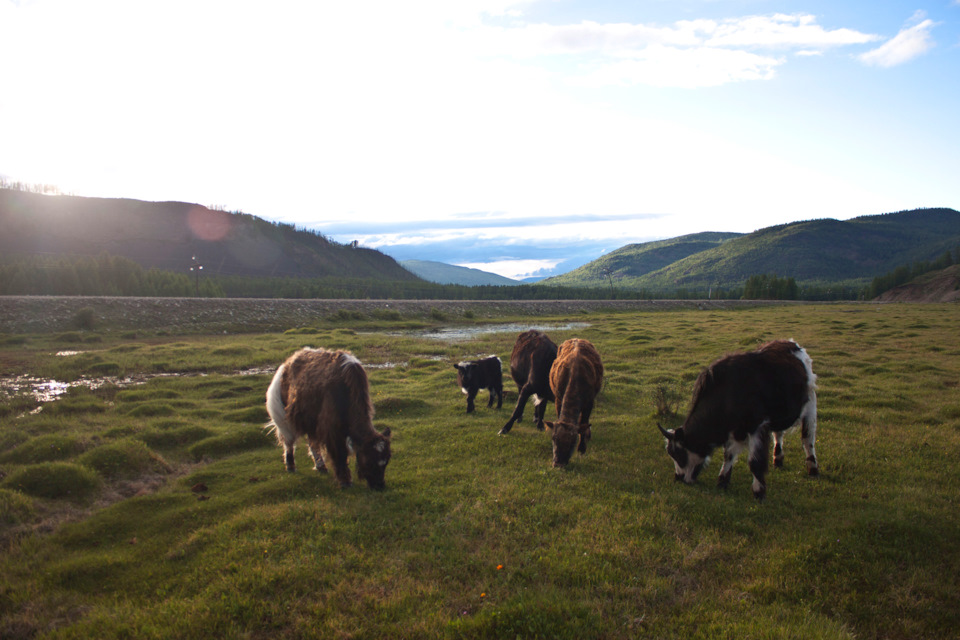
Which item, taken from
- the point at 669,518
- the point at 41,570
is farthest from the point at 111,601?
the point at 669,518

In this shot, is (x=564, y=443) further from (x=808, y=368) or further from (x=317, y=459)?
(x=317, y=459)

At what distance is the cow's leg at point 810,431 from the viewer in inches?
336

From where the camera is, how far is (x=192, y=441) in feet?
36.1

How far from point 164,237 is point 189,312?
104909 mm

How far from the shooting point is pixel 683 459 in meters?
8.59

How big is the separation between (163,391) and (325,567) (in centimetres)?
1298

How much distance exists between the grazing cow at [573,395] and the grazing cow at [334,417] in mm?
3407

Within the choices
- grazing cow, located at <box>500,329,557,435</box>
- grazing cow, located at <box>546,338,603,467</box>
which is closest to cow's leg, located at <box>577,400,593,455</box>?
grazing cow, located at <box>546,338,603,467</box>

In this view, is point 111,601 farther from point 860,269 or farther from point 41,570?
point 860,269

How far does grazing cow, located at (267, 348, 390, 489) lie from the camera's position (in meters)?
8.34

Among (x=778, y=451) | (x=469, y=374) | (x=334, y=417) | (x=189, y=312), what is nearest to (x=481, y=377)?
(x=469, y=374)

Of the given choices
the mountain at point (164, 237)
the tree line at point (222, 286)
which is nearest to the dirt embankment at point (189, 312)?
the tree line at point (222, 286)

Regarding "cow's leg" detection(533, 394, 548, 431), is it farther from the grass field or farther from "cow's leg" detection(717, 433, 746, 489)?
"cow's leg" detection(717, 433, 746, 489)

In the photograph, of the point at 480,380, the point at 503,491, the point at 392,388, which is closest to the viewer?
the point at 503,491
